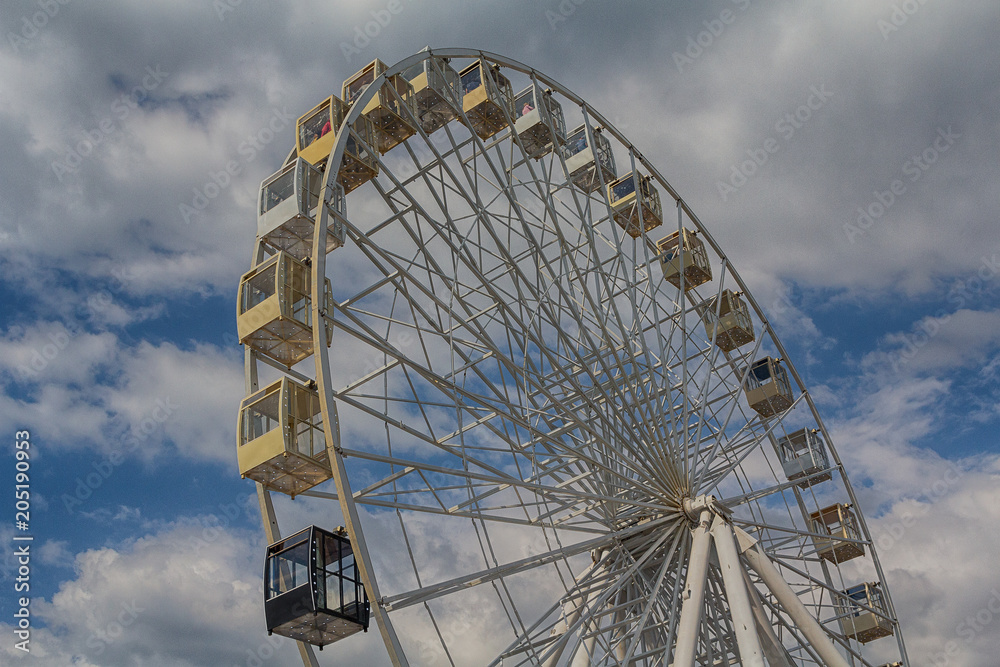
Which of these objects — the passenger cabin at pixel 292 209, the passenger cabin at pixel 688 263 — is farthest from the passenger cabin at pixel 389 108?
the passenger cabin at pixel 688 263

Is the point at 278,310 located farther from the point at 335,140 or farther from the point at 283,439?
the point at 335,140

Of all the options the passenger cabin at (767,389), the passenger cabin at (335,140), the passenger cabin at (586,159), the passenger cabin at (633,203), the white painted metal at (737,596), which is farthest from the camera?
the passenger cabin at (767,389)

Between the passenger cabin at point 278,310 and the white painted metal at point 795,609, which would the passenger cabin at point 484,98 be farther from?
the white painted metal at point 795,609

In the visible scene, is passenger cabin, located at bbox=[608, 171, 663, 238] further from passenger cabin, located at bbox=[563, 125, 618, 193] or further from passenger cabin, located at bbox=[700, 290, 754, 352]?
passenger cabin, located at bbox=[700, 290, 754, 352]

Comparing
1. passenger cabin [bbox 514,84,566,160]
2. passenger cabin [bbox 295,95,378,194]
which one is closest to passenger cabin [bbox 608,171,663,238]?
passenger cabin [bbox 514,84,566,160]

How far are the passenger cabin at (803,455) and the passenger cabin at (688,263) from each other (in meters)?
4.93

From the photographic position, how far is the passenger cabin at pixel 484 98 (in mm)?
17953

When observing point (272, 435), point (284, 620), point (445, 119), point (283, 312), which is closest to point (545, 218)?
point (445, 119)

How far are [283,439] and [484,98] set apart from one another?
25.5ft

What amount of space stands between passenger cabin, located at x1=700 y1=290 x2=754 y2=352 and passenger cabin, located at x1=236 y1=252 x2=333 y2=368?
1035 cm

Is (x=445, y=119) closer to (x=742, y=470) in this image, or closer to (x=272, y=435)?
(x=272, y=435)

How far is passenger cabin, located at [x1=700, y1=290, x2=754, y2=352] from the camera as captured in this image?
22.2 metres

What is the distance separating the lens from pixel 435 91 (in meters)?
16.9

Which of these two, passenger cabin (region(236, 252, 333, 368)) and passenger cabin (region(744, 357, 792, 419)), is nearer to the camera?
passenger cabin (region(236, 252, 333, 368))
